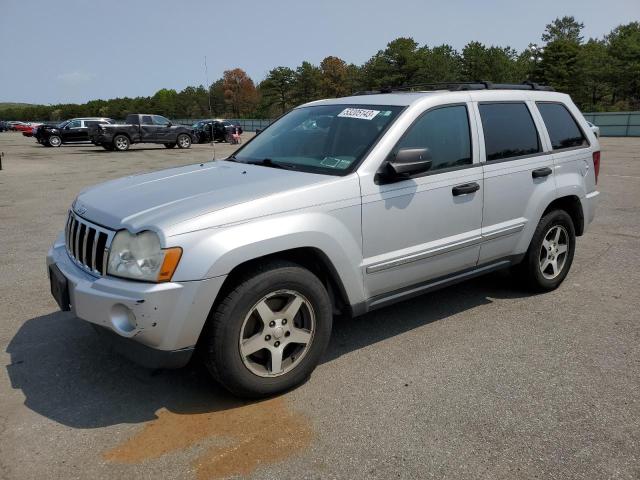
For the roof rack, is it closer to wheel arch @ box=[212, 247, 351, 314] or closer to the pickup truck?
wheel arch @ box=[212, 247, 351, 314]

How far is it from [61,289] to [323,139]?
201 centimetres

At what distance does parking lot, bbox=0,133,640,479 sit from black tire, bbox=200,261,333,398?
0.50 feet

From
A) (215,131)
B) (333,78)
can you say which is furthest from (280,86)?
(215,131)

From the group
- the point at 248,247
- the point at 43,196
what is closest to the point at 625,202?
the point at 248,247

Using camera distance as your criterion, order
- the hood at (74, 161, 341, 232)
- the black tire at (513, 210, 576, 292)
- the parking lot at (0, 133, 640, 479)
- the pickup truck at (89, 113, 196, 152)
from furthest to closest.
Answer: the pickup truck at (89, 113, 196, 152) → the black tire at (513, 210, 576, 292) → the hood at (74, 161, 341, 232) → the parking lot at (0, 133, 640, 479)

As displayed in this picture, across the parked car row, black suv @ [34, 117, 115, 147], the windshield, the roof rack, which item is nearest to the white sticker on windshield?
the windshield

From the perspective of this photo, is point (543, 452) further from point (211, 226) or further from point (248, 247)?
point (211, 226)

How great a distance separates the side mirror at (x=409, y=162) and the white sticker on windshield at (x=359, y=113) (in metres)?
0.52

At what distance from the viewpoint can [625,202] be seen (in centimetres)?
959

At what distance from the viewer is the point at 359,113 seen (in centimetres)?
390

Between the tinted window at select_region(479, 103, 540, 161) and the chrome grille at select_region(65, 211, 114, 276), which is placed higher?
the tinted window at select_region(479, 103, 540, 161)

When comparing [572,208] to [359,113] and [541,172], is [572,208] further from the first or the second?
[359,113]

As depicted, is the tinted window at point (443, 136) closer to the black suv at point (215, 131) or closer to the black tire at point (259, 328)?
the black tire at point (259, 328)

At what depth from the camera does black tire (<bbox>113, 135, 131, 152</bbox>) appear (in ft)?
85.9
